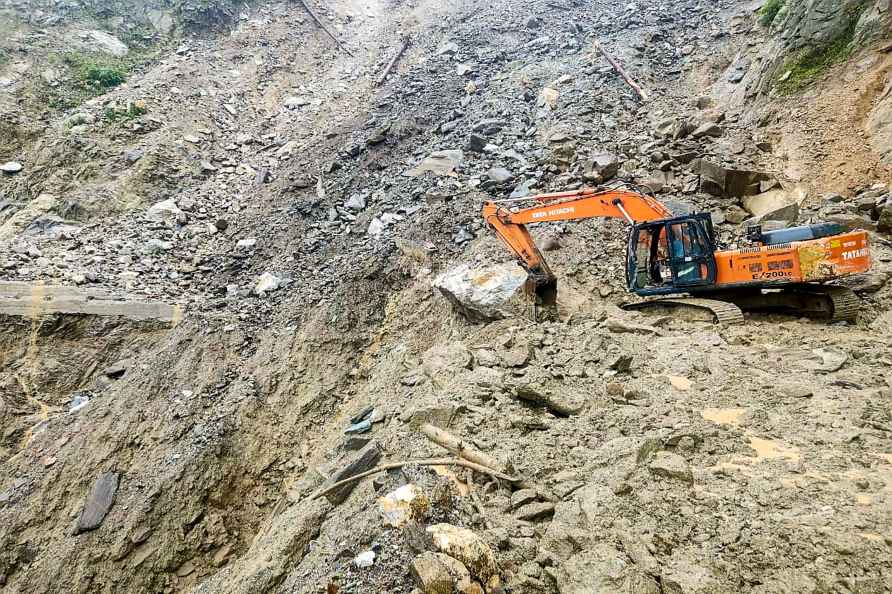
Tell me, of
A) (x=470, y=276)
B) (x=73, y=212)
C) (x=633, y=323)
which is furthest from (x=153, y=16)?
(x=633, y=323)

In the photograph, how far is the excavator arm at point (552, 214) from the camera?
6039 mm

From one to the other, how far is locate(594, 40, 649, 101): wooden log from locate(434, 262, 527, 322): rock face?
651 centimetres

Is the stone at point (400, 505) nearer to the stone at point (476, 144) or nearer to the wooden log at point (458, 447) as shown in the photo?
the wooden log at point (458, 447)

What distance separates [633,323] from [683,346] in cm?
72

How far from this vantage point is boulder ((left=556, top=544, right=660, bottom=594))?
7.97ft

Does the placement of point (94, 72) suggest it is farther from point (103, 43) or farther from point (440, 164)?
point (440, 164)

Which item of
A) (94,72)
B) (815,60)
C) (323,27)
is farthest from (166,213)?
(815,60)

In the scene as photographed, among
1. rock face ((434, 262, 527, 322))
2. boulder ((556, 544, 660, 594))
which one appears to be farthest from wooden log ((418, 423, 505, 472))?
Result: rock face ((434, 262, 527, 322))

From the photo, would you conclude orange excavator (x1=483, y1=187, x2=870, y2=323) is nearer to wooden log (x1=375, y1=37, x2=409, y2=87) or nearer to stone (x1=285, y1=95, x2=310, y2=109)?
wooden log (x1=375, y1=37, x2=409, y2=87)

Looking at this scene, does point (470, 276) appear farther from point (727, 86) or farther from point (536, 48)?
point (536, 48)

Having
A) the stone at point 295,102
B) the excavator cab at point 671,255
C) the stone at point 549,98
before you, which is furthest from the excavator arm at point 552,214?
the stone at point 295,102

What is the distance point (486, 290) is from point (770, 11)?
9.92m

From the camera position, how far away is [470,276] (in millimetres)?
6461

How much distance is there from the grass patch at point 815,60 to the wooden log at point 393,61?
9.98m
